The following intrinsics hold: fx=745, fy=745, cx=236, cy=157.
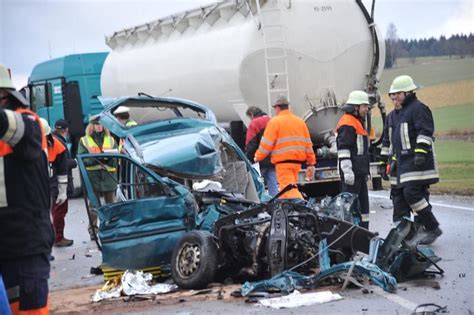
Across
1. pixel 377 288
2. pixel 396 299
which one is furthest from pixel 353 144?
pixel 396 299

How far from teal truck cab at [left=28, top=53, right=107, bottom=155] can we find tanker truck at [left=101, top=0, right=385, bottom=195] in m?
4.83

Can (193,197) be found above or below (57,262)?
above

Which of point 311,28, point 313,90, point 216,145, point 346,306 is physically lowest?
point 346,306

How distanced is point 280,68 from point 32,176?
7.43 m

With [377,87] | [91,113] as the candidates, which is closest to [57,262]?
[377,87]

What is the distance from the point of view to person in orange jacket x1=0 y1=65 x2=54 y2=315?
3.75m

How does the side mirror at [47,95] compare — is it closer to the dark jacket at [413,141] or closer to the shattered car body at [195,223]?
the shattered car body at [195,223]

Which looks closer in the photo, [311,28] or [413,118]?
[413,118]

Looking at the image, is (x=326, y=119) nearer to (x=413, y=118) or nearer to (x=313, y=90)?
(x=313, y=90)

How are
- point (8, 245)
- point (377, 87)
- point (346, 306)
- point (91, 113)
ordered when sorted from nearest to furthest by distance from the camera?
point (8, 245) < point (346, 306) < point (377, 87) < point (91, 113)

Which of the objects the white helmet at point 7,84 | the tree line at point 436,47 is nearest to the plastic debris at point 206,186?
the white helmet at point 7,84

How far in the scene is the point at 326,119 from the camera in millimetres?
11578

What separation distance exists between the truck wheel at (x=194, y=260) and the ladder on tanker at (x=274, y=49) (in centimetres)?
485

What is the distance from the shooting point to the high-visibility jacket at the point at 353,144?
8.57 m
